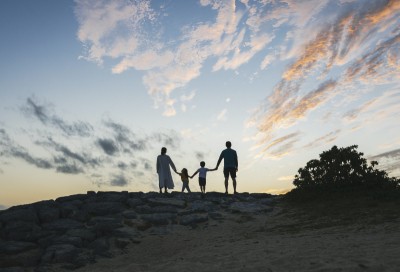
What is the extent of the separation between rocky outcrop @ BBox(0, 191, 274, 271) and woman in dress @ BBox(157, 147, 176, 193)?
0.88m

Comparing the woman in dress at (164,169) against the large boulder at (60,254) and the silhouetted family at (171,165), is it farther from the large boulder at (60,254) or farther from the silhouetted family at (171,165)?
the large boulder at (60,254)

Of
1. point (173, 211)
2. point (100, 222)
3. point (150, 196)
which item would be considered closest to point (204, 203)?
point (173, 211)

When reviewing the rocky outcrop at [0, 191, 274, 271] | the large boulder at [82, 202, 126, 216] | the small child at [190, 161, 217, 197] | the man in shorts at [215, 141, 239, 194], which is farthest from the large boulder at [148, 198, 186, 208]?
the small child at [190, 161, 217, 197]

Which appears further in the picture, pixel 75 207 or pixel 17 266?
pixel 75 207

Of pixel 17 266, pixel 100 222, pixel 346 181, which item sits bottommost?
pixel 17 266

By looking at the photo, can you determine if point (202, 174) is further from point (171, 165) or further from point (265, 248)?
point (265, 248)

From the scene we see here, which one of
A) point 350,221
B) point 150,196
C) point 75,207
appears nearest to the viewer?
point 350,221

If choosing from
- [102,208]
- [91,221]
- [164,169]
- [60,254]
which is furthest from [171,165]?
[60,254]

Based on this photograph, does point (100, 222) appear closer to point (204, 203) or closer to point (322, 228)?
point (204, 203)

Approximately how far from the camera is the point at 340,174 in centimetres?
1619

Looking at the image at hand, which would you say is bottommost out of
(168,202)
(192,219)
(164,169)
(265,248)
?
(265,248)

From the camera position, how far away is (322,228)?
1114cm

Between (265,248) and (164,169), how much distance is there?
345 inches

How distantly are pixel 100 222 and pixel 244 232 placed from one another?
5.19m
